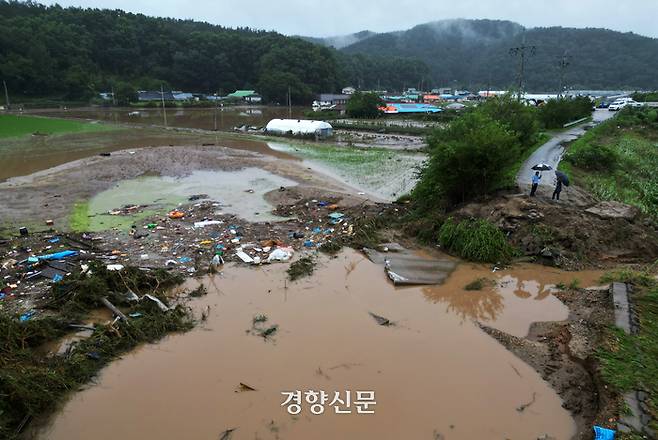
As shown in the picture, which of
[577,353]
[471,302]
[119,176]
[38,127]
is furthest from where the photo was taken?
[38,127]

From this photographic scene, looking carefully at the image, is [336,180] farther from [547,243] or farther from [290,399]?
[290,399]

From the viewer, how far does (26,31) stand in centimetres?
7675

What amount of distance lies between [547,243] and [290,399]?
30.5ft

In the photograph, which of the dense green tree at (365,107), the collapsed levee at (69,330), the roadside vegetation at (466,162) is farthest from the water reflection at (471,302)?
the dense green tree at (365,107)

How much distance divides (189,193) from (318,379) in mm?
14730

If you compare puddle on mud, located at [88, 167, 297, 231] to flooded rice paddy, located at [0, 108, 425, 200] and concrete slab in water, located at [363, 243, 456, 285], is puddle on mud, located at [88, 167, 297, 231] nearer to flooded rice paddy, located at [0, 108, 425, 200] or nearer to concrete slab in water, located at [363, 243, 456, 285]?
flooded rice paddy, located at [0, 108, 425, 200]

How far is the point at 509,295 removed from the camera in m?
10.5

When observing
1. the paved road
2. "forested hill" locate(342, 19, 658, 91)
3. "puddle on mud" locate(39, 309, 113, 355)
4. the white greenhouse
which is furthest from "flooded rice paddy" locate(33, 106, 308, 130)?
"forested hill" locate(342, 19, 658, 91)

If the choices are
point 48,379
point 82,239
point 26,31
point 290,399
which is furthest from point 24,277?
point 26,31

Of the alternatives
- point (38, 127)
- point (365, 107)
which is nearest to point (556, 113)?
point (365, 107)

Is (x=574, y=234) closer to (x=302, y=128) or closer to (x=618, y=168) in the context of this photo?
(x=618, y=168)

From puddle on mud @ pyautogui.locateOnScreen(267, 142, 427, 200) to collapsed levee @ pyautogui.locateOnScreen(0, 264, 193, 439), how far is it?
12364 mm

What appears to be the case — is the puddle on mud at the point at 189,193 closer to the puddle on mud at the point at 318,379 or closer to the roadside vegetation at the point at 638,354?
the puddle on mud at the point at 318,379

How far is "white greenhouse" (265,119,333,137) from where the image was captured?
3950cm
